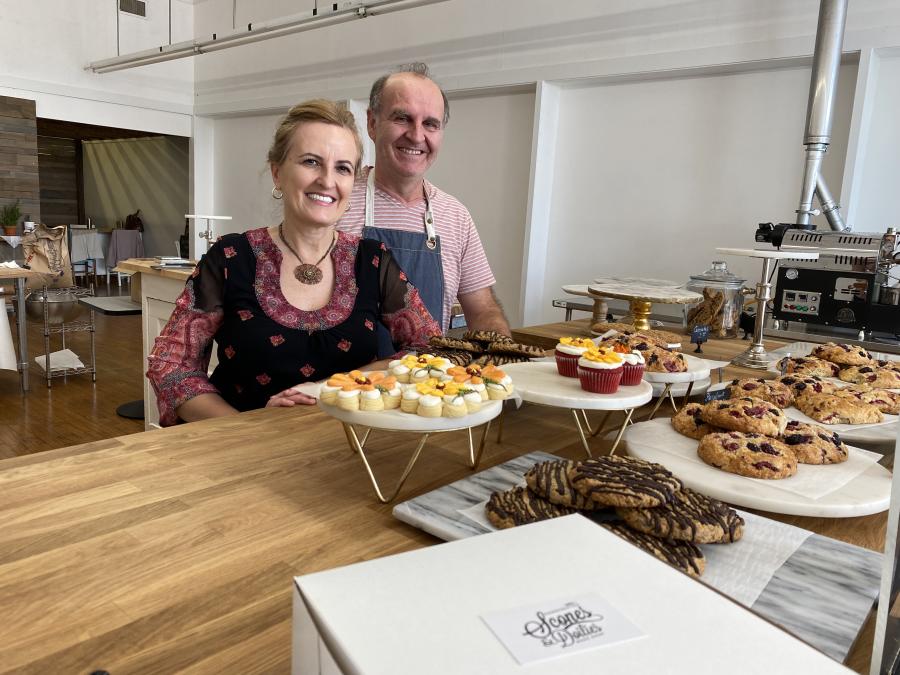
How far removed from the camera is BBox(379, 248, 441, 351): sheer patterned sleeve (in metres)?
1.87

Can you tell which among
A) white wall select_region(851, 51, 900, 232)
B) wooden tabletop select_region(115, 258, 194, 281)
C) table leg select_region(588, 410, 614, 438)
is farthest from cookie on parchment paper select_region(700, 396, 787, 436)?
white wall select_region(851, 51, 900, 232)

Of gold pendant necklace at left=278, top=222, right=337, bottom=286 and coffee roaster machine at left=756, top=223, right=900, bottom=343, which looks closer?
gold pendant necklace at left=278, top=222, right=337, bottom=286

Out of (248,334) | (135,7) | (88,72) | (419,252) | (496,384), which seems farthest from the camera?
(135,7)

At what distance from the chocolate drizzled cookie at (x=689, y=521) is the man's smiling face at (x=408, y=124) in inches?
62.9

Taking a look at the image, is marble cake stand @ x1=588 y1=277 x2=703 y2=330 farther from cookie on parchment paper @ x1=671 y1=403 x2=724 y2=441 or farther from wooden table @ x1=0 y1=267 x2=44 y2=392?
wooden table @ x1=0 y1=267 x2=44 y2=392

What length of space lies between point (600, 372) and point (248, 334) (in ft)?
2.93

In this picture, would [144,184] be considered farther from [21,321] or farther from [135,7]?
[21,321]

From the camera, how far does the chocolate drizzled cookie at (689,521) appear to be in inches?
30.0

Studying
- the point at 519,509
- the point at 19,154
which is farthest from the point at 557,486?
the point at 19,154

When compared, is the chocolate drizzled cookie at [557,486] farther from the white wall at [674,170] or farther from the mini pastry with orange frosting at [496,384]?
the white wall at [674,170]

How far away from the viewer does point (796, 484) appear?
38.4 inches

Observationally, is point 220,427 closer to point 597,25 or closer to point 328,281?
point 328,281

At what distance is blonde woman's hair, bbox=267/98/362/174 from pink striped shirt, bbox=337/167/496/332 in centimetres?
51

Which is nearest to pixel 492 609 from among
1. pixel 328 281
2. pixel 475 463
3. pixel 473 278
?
pixel 475 463
